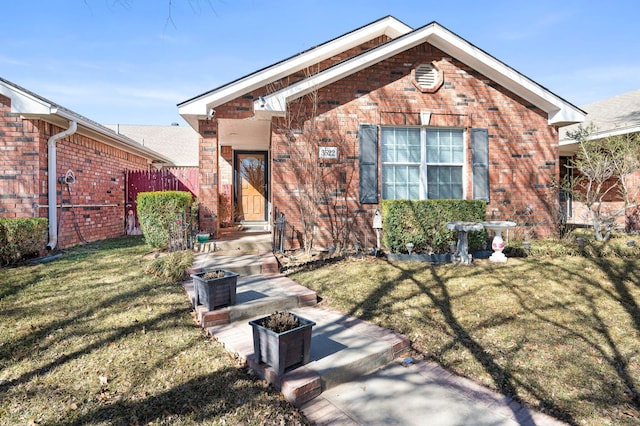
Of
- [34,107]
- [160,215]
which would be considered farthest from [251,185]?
[34,107]

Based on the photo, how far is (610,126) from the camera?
35.1ft

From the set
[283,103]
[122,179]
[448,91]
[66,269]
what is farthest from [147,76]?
[448,91]

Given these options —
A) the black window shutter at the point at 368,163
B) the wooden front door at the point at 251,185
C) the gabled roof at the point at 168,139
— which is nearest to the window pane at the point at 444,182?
the black window shutter at the point at 368,163

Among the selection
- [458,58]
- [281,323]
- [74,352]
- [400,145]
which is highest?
[458,58]

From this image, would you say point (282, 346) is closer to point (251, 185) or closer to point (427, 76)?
point (427, 76)

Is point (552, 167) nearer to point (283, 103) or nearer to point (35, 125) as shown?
point (283, 103)

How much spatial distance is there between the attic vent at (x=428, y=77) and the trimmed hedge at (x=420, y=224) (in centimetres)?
277

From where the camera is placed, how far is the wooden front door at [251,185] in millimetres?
11125

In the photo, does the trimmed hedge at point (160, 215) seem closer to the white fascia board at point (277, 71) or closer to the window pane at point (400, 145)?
the white fascia board at point (277, 71)

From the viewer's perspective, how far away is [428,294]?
452 cm

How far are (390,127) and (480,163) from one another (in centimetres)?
219

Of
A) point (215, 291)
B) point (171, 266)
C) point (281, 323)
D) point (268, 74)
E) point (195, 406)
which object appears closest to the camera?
point (195, 406)

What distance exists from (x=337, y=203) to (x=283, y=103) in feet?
7.54

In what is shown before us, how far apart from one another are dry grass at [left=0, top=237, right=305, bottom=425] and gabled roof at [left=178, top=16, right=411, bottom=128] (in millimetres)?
3929
